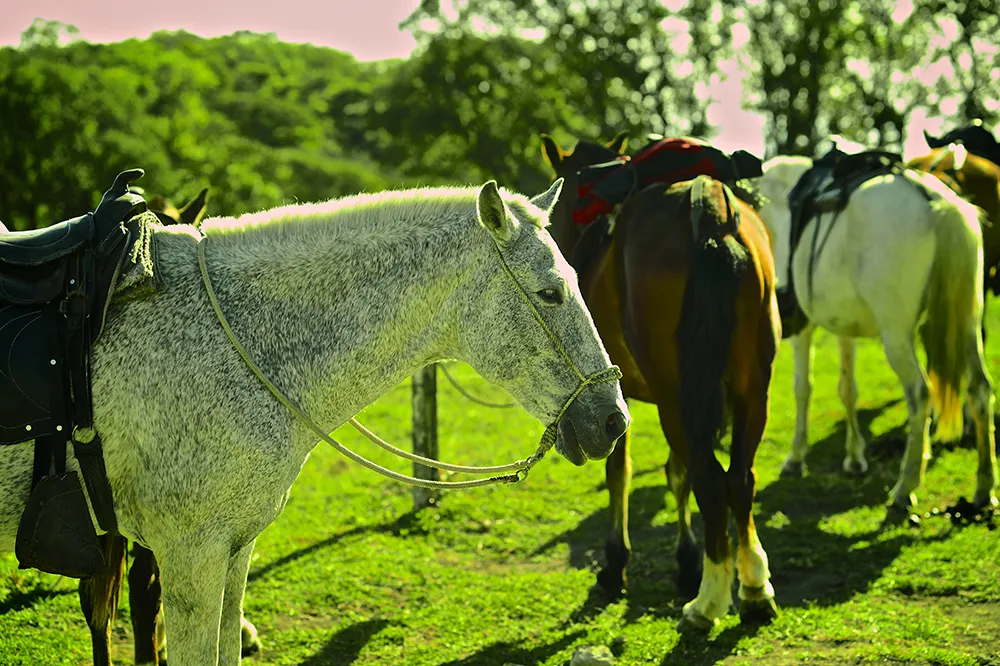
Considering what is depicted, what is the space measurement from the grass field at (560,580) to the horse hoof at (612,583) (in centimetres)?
7

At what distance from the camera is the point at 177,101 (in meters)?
33.8

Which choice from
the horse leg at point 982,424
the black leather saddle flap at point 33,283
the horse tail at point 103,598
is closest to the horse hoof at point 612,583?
the horse tail at point 103,598

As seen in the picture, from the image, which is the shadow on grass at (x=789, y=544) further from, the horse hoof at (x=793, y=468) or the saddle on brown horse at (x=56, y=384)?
the saddle on brown horse at (x=56, y=384)

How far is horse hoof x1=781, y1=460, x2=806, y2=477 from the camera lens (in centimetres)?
797

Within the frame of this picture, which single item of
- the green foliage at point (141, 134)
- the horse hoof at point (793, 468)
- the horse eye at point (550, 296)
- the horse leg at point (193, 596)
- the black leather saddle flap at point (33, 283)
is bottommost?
the horse hoof at point (793, 468)

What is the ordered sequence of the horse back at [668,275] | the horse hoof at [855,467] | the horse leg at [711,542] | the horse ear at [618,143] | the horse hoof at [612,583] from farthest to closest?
the horse hoof at [855,467], the horse ear at [618,143], the horse hoof at [612,583], the horse back at [668,275], the horse leg at [711,542]

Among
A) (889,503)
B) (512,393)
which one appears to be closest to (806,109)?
(889,503)

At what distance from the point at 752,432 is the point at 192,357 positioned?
9.75 ft

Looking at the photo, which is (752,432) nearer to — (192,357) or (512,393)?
(512,393)

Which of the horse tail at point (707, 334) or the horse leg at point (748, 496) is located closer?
the horse tail at point (707, 334)

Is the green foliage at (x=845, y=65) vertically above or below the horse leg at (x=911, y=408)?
above

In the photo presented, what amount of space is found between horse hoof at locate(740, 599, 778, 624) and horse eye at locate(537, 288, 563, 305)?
2658 millimetres

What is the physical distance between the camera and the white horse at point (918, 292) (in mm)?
6461

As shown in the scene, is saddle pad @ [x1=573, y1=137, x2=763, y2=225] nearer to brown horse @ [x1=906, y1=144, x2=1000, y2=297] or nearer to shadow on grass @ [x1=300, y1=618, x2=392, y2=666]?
shadow on grass @ [x1=300, y1=618, x2=392, y2=666]
